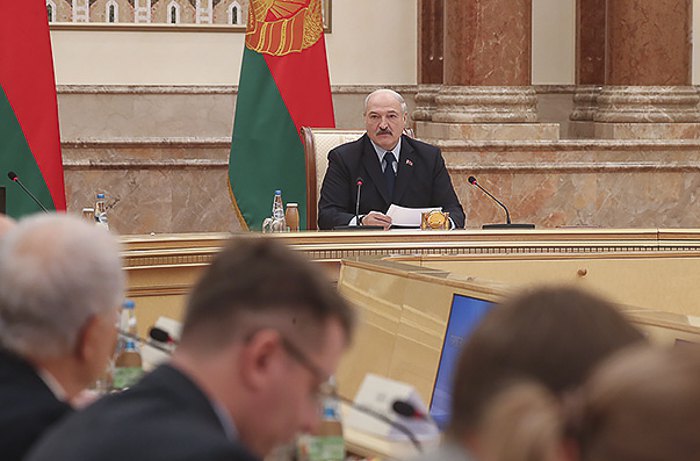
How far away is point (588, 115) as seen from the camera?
1037 centimetres

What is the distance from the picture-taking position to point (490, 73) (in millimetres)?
9180

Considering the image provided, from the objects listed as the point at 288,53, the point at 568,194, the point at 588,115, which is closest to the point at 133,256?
the point at 288,53

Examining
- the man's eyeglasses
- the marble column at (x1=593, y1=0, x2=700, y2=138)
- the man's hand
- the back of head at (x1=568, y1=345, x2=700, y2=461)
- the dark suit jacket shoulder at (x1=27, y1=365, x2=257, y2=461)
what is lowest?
the man's hand

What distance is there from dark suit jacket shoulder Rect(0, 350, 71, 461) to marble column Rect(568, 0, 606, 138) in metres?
8.81

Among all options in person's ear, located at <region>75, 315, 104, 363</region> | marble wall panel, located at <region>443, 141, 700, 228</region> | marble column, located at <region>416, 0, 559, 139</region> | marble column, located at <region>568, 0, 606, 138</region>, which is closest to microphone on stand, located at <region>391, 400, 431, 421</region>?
person's ear, located at <region>75, 315, 104, 363</region>

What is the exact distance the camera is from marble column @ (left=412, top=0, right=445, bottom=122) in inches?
409

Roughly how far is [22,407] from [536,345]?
934 mm

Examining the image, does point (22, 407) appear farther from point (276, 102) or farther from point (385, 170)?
point (276, 102)

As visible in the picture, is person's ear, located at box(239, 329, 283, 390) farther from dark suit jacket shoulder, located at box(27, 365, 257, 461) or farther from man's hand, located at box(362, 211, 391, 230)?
man's hand, located at box(362, 211, 391, 230)

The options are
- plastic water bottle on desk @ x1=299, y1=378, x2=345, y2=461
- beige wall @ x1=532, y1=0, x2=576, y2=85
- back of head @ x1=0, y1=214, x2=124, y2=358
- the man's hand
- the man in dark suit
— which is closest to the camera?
back of head @ x1=0, y1=214, x2=124, y2=358

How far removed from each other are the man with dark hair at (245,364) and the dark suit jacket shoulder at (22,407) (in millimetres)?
276

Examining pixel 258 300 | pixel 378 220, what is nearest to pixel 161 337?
pixel 258 300

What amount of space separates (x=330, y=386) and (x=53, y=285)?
0.94 meters

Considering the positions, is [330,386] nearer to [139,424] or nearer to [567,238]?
[139,424]
